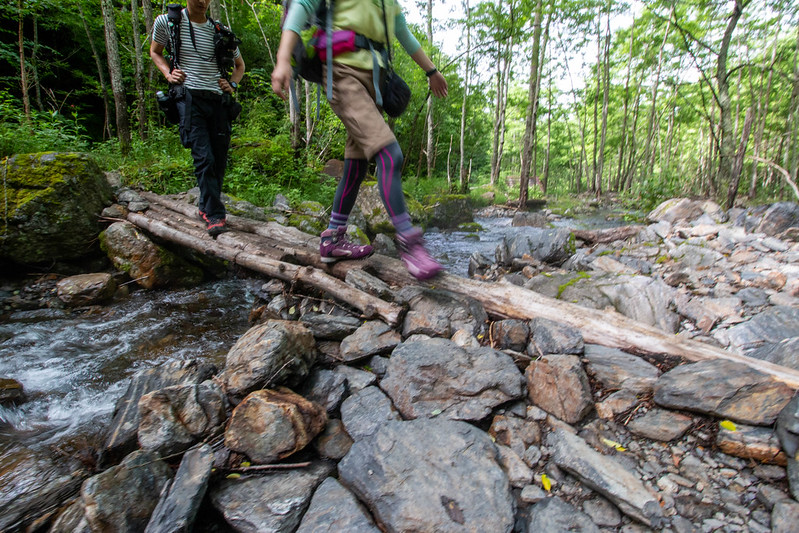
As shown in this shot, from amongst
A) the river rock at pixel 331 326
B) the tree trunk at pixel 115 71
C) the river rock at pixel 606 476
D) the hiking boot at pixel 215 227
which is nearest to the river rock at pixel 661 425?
the river rock at pixel 606 476

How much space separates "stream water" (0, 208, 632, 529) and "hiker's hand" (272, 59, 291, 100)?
2.05 meters

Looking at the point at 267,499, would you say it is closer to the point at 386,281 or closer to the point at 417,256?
the point at 417,256

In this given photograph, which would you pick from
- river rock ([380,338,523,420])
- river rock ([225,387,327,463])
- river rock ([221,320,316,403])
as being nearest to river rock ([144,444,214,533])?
river rock ([225,387,327,463])

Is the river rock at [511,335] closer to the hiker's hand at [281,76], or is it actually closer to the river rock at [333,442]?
the river rock at [333,442]

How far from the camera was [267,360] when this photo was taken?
6.34 feet

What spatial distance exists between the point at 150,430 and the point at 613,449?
2.17m

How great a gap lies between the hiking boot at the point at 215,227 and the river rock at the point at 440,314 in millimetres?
2634

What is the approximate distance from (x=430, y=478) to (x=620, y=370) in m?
1.24

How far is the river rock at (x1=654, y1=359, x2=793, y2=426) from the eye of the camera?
1.55 meters

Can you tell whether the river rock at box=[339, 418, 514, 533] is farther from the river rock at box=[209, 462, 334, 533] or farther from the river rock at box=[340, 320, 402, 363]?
the river rock at box=[340, 320, 402, 363]

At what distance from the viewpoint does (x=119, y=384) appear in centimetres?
Answer: 259

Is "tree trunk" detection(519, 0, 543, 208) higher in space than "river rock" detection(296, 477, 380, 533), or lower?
higher

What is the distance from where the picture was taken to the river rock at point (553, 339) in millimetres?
2121

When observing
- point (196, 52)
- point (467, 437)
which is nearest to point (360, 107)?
point (467, 437)
